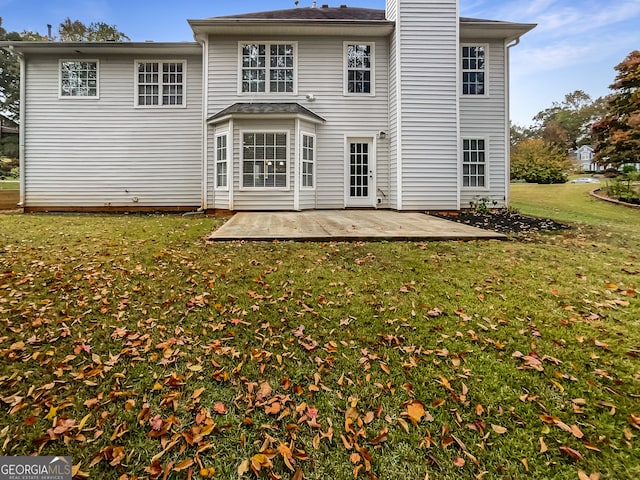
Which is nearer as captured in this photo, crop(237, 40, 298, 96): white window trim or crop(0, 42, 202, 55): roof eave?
crop(237, 40, 298, 96): white window trim

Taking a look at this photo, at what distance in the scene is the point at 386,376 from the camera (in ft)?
7.74

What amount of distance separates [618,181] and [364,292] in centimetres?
1854

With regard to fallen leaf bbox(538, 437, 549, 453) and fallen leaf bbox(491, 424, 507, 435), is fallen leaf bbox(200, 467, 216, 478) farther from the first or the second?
fallen leaf bbox(538, 437, 549, 453)

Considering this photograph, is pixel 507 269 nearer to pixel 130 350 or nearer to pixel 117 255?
pixel 130 350

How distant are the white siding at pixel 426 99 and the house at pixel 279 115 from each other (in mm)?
33

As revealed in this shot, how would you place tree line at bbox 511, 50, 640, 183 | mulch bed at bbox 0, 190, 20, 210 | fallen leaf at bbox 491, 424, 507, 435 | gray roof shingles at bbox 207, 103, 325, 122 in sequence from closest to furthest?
fallen leaf at bbox 491, 424, 507, 435, gray roof shingles at bbox 207, 103, 325, 122, mulch bed at bbox 0, 190, 20, 210, tree line at bbox 511, 50, 640, 183

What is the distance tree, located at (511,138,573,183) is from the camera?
2219cm

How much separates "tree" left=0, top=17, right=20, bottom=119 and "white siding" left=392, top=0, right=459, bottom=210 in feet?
109

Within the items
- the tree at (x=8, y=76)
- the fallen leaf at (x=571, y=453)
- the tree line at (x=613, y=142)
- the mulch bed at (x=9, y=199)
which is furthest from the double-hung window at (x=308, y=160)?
the tree at (x=8, y=76)

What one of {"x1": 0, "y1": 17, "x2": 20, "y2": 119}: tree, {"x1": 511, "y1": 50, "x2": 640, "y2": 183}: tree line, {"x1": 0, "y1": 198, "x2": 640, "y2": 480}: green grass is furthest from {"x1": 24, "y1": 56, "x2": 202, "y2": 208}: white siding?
{"x1": 0, "y1": 17, "x2": 20, "y2": 119}: tree

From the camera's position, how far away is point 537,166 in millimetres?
23125

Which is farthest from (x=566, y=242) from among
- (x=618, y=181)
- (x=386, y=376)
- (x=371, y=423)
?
(x=618, y=181)

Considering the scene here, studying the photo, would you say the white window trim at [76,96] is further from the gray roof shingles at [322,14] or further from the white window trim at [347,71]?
the white window trim at [347,71]

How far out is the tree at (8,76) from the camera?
27.6m
